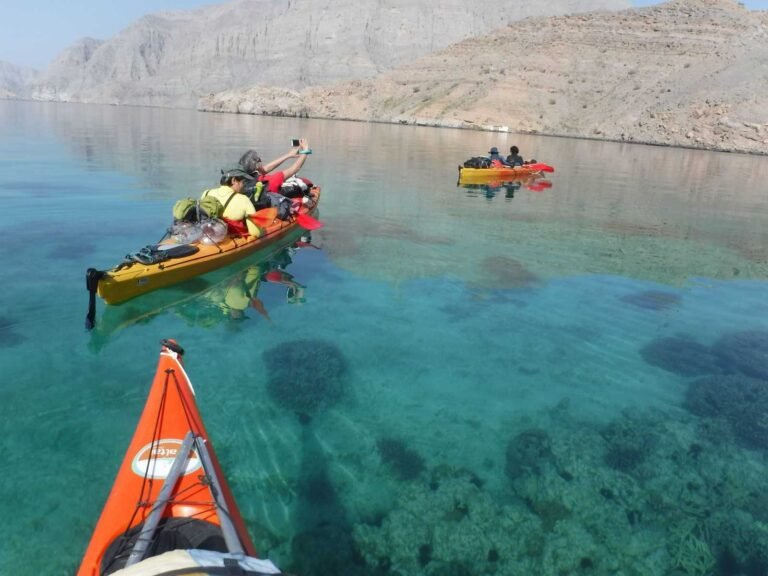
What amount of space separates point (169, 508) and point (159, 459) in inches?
20.2

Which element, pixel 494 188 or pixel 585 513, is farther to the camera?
pixel 494 188

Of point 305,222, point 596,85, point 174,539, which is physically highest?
point 596,85

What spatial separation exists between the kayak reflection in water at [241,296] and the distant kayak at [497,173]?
1398 centimetres

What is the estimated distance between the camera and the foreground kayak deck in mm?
8352

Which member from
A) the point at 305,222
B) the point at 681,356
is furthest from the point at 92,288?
the point at 681,356

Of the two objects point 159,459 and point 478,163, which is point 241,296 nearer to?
point 159,459

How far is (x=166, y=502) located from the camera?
3.54 metres

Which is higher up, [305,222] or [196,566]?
[196,566]

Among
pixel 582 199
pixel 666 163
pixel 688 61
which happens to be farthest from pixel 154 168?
pixel 688 61

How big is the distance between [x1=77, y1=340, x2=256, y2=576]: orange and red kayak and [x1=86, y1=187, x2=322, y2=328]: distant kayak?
183 inches

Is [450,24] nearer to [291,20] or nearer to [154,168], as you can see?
[291,20]

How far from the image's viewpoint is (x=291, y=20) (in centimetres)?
19612

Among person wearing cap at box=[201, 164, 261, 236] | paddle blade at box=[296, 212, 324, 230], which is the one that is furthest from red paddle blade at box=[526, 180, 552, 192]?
person wearing cap at box=[201, 164, 261, 236]

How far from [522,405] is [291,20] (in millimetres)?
219003
